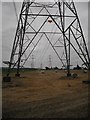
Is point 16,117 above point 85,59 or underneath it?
underneath

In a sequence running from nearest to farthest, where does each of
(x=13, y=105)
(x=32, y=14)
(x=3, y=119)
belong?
(x=3, y=119) < (x=13, y=105) < (x=32, y=14)

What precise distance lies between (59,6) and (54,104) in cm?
1296

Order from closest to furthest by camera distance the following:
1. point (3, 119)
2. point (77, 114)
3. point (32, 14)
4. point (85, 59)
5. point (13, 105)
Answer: point (3, 119) → point (77, 114) → point (13, 105) → point (85, 59) → point (32, 14)

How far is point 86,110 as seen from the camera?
7.77 meters

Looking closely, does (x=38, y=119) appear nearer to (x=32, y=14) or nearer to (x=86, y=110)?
(x=86, y=110)

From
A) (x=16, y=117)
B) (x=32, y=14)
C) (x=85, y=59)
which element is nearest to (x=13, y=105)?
(x=16, y=117)

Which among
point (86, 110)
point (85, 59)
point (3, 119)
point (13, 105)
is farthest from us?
point (85, 59)

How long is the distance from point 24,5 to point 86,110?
13396 millimetres

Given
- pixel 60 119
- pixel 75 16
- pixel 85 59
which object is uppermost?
pixel 75 16

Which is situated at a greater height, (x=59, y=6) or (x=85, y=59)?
(x=59, y=6)

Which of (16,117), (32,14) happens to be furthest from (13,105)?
(32,14)

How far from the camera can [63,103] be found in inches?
350

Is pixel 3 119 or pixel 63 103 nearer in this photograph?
pixel 3 119

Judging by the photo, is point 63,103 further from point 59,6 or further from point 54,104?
point 59,6
